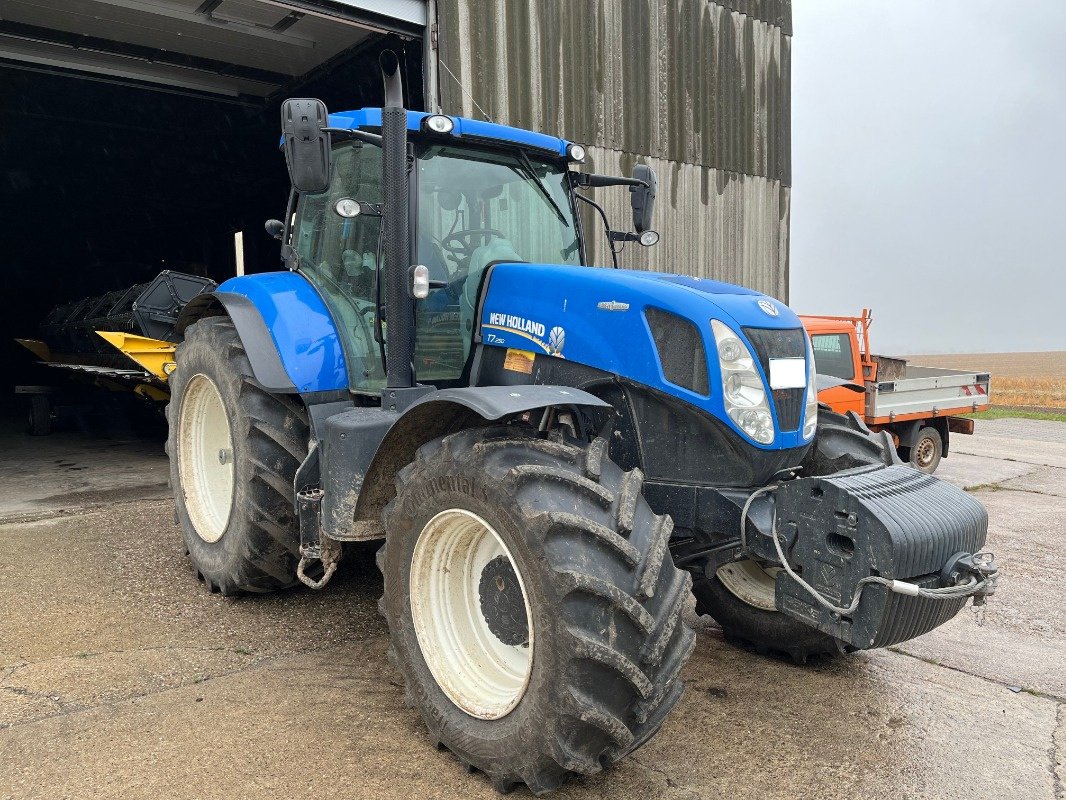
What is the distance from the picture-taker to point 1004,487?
848 cm

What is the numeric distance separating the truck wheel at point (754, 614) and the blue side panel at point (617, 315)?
891 mm

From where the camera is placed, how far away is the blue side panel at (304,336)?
3736 millimetres

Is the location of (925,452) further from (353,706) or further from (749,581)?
(353,706)

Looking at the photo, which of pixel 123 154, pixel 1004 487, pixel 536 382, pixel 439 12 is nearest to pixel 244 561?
pixel 536 382

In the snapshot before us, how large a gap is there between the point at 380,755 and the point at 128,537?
343 cm

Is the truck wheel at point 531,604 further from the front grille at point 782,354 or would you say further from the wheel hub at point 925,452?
the wheel hub at point 925,452

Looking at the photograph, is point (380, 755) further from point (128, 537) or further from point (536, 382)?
point (128, 537)

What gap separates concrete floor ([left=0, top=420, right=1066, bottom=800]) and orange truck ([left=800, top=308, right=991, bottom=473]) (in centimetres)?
423

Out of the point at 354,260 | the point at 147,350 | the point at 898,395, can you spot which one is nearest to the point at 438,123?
the point at 354,260

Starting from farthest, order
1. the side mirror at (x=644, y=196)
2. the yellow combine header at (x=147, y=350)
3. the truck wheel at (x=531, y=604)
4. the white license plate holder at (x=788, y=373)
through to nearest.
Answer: the yellow combine header at (x=147, y=350) < the side mirror at (x=644, y=196) < the white license plate holder at (x=788, y=373) < the truck wheel at (x=531, y=604)

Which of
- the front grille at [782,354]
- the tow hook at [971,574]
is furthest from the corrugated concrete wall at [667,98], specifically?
the tow hook at [971,574]

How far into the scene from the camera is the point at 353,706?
3.08 meters

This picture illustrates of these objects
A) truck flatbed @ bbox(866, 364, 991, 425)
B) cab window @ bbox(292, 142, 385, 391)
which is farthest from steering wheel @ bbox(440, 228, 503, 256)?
truck flatbed @ bbox(866, 364, 991, 425)

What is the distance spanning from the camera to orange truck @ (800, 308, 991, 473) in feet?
29.5
